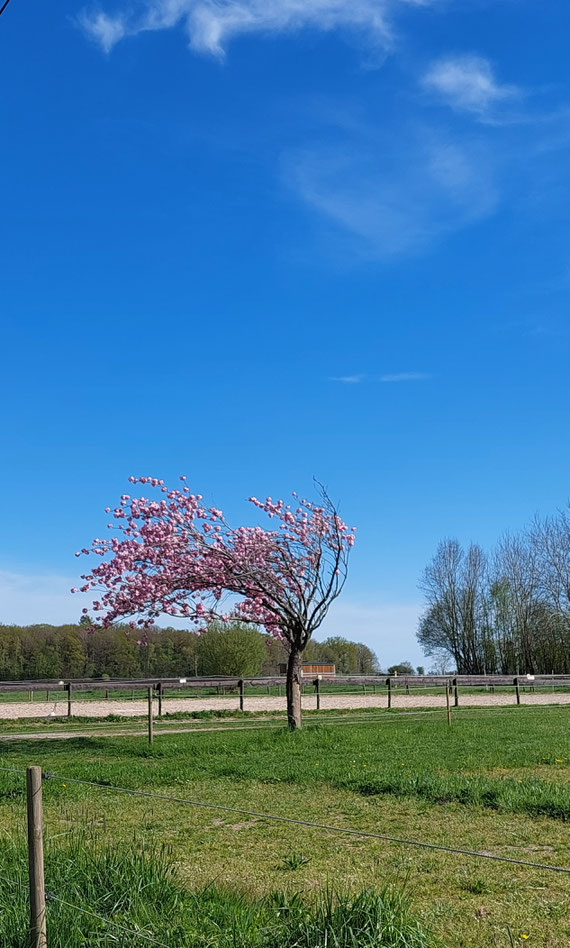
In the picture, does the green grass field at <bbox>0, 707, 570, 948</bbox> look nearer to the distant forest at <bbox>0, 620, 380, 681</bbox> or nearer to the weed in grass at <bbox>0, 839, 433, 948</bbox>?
the weed in grass at <bbox>0, 839, 433, 948</bbox>

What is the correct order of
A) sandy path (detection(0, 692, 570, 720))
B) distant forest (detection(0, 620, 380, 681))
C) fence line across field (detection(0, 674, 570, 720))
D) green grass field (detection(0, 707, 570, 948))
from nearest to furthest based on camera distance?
1. green grass field (detection(0, 707, 570, 948))
2. fence line across field (detection(0, 674, 570, 720))
3. sandy path (detection(0, 692, 570, 720))
4. distant forest (detection(0, 620, 380, 681))

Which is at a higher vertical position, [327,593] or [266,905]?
[327,593]

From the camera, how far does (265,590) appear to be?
17.8 m

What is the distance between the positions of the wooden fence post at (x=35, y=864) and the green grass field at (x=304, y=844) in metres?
0.15

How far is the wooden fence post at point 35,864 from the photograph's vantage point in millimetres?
4703

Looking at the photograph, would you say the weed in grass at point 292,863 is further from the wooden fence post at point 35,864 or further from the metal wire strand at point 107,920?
the wooden fence post at point 35,864

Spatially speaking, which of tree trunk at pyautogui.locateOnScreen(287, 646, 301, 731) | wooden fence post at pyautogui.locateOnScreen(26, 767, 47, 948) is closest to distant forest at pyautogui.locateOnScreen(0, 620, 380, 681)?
tree trunk at pyautogui.locateOnScreen(287, 646, 301, 731)

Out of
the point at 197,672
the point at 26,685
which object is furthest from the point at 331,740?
the point at 197,672

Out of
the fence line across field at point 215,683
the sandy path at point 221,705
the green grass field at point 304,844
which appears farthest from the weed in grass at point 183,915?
the sandy path at point 221,705

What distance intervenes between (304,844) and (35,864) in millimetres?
3654

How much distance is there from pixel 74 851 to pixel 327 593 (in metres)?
12.4

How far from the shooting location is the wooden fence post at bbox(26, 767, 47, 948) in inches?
185

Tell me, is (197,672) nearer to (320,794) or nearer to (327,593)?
(327,593)

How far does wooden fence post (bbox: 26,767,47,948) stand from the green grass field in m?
0.15
